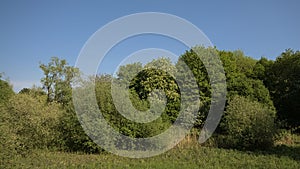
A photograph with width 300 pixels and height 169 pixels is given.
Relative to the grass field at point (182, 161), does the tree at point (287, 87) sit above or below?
above

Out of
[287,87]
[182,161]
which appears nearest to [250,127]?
[182,161]

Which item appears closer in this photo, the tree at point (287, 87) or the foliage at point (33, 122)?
the foliage at point (33, 122)

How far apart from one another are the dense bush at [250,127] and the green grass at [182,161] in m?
1.20

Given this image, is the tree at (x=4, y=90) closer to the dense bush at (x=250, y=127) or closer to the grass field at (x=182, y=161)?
the grass field at (x=182, y=161)

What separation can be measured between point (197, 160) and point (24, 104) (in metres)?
9.10

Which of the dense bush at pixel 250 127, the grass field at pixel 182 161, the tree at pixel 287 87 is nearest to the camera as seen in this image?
the grass field at pixel 182 161

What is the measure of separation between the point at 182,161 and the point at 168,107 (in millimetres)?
10646

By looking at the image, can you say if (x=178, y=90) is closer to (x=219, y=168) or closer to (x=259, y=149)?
(x=259, y=149)

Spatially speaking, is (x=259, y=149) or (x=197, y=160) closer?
(x=197, y=160)

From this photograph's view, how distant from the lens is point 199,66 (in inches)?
950

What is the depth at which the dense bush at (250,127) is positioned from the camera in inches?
587

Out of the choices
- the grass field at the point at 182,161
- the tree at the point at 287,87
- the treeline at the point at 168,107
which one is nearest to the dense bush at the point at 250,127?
the treeline at the point at 168,107

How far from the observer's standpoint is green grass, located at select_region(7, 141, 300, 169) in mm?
10664

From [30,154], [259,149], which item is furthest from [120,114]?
[259,149]
